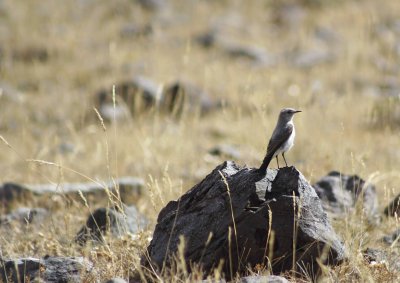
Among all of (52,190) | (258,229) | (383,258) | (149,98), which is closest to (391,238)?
(383,258)

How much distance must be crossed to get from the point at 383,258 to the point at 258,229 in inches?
37.3

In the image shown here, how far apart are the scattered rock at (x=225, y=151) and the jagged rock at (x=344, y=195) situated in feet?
8.32

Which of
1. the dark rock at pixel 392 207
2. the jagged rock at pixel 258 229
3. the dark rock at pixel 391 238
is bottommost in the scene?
the dark rock at pixel 391 238

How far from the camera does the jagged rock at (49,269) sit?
3873mm

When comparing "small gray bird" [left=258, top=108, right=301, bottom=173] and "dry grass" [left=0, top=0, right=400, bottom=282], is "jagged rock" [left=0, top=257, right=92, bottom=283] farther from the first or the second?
"small gray bird" [left=258, top=108, right=301, bottom=173]

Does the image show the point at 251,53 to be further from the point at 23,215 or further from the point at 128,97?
the point at 23,215

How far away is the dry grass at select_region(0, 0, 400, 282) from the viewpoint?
16.7ft

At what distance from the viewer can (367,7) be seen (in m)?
16.0

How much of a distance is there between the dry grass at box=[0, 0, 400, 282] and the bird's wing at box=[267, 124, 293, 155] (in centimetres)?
67

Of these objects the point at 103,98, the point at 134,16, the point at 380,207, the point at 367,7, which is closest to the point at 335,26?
the point at 367,7

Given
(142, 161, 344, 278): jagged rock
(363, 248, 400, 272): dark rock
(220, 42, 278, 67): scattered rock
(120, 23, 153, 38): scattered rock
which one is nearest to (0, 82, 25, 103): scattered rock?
(120, 23, 153, 38): scattered rock

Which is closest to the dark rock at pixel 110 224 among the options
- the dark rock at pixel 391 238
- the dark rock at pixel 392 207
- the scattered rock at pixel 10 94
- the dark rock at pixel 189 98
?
the dark rock at pixel 391 238

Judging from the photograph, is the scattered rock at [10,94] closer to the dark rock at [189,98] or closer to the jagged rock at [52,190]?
the dark rock at [189,98]

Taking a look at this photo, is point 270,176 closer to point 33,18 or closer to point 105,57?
point 105,57
